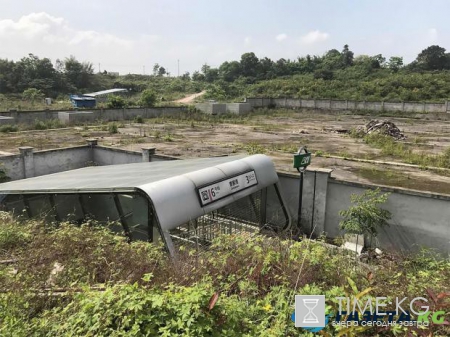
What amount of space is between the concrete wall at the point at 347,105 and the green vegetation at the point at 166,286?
151 ft

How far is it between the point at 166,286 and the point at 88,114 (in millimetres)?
32373

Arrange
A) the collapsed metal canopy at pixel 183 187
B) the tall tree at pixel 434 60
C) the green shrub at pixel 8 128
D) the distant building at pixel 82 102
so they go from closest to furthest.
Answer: the collapsed metal canopy at pixel 183 187 < the green shrub at pixel 8 128 < the distant building at pixel 82 102 < the tall tree at pixel 434 60

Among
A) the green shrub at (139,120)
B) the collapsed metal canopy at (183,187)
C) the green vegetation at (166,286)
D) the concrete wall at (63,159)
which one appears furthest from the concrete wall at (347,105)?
the green vegetation at (166,286)

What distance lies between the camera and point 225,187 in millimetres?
9398

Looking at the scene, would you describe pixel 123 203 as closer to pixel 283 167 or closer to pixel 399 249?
pixel 399 249

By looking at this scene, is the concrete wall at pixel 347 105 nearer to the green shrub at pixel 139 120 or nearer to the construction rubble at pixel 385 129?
the green shrub at pixel 139 120

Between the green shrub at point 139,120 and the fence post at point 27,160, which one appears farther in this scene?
the green shrub at point 139,120

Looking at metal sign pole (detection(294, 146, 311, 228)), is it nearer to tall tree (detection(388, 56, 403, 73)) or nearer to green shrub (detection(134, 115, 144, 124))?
green shrub (detection(134, 115, 144, 124))

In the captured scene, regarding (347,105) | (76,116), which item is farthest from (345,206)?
(347,105)

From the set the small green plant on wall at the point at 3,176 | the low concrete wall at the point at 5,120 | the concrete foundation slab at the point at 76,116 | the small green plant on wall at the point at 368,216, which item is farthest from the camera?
the concrete foundation slab at the point at 76,116

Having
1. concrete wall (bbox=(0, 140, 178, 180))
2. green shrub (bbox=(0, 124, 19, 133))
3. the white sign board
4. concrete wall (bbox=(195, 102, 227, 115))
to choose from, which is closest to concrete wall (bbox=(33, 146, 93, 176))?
A: concrete wall (bbox=(0, 140, 178, 180))

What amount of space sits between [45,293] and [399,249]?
936cm

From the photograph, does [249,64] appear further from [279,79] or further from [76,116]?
[76,116]

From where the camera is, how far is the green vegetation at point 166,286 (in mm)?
3756
